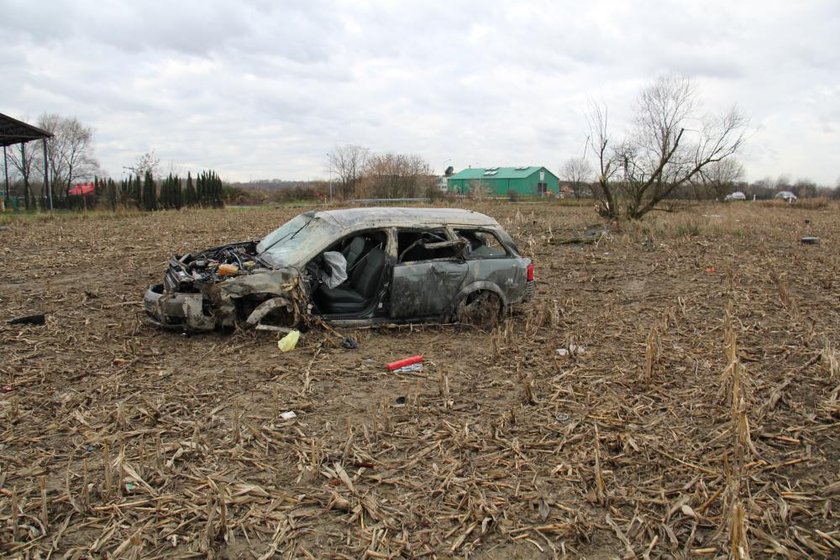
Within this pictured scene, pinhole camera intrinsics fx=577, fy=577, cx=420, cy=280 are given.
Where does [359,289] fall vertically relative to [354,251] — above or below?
below

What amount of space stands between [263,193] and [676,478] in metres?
54.1

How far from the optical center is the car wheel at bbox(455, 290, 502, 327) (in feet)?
23.6

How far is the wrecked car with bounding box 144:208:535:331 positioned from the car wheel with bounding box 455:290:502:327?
1 cm

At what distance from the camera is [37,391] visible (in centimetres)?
482

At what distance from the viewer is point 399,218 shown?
7.24m

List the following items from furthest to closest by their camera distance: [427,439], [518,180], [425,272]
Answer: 1. [518,180]
2. [425,272]
3. [427,439]

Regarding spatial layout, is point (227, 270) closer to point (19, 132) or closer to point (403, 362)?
point (403, 362)

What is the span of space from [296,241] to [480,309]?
247 centimetres

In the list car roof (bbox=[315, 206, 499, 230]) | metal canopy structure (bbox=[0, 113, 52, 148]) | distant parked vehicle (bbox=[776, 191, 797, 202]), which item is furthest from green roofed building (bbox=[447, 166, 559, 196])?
car roof (bbox=[315, 206, 499, 230])

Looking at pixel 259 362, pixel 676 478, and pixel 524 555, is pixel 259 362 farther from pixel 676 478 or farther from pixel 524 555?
pixel 676 478

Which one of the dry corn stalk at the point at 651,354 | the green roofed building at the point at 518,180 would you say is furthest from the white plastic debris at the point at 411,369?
the green roofed building at the point at 518,180

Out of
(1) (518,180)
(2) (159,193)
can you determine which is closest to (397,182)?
(2) (159,193)

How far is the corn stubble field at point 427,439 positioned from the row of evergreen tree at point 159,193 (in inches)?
1280

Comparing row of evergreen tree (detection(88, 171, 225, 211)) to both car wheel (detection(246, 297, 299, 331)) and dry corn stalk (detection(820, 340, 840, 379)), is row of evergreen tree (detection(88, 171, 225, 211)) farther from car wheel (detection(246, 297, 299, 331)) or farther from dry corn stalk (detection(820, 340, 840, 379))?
dry corn stalk (detection(820, 340, 840, 379))
